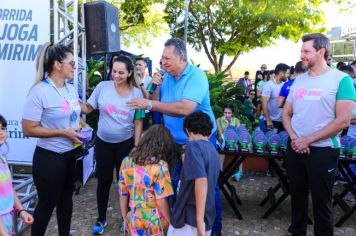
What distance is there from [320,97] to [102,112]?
1.99 meters

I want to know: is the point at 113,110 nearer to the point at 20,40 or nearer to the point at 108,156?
the point at 108,156

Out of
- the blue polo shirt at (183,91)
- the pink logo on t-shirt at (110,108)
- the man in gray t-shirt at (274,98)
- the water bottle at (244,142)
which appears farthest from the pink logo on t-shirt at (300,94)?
the man in gray t-shirt at (274,98)

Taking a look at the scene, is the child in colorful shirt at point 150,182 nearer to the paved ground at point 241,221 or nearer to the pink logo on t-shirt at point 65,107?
the pink logo on t-shirt at point 65,107

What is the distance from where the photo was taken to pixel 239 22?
55.3 ft

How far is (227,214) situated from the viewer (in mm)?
4234

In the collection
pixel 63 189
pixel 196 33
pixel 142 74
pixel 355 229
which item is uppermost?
pixel 196 33

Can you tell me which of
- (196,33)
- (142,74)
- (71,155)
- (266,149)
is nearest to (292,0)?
(196,33)

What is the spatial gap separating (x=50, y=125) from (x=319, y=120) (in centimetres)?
214

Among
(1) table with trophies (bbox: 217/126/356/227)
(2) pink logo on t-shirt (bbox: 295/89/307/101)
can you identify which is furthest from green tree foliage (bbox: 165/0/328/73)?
(2) pink logo on t-shirt (bbox: 295/89/307/101)

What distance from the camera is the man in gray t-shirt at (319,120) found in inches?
112

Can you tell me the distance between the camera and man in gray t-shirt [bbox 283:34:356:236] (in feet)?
9.33

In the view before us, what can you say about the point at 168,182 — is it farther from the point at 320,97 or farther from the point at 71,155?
the point at 320,97

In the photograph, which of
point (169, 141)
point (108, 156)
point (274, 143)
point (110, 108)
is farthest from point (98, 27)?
point (169, 141)

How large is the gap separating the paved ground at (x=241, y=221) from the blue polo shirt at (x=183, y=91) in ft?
4.95
